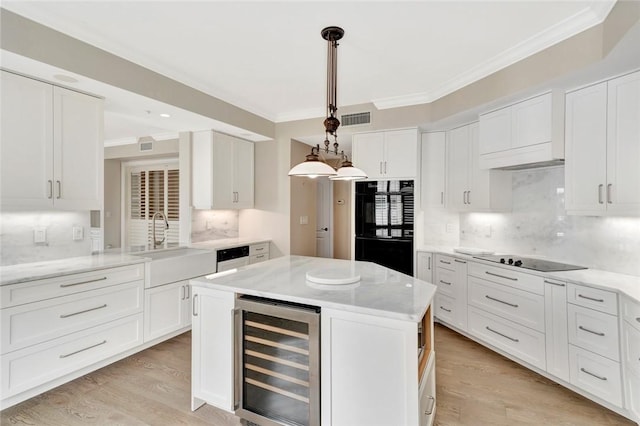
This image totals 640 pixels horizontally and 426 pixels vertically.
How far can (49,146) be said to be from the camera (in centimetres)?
255

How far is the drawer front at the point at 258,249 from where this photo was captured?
4.48m

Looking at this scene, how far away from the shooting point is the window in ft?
19.1

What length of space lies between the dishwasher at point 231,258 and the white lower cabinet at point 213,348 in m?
1.85

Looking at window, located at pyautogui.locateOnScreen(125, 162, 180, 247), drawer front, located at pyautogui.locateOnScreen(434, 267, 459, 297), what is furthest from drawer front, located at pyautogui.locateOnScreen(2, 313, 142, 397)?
drawer front, located at pyautogui.locateOnScreen(434, 267, 459, 297)

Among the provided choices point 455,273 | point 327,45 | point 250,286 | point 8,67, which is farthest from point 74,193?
point 455,273

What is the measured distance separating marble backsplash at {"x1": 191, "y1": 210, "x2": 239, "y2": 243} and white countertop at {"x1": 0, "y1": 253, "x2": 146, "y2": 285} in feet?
4.02

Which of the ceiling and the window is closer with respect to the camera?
the ceiling

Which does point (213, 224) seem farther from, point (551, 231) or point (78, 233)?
point (551, 231)

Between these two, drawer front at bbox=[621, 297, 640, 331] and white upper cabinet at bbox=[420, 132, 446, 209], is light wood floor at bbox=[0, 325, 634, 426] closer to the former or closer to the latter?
drawer front at bbox=[621, 297, 640, 331]

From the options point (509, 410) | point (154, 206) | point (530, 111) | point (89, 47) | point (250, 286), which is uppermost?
point (89, 47)

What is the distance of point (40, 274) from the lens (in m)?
2.30

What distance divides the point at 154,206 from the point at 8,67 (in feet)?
13.4

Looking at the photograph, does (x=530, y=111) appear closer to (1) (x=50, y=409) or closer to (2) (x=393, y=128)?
(2) (x=393, y=128)

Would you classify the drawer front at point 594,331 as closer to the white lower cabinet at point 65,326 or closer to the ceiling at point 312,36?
the ceiling at point 312,36
